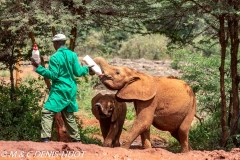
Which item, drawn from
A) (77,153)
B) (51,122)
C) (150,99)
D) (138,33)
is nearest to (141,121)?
(150,99)

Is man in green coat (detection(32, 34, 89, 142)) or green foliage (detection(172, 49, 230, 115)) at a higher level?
man in green coat (detection(32, 34, 89, 142))

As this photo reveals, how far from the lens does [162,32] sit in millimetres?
12156

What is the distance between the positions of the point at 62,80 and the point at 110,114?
2.29 metres

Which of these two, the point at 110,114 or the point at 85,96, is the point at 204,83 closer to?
the point at 110,114

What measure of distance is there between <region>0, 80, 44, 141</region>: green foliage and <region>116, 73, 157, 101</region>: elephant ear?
11.8 ft

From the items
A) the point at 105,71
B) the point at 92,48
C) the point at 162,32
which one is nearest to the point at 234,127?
the point at 162,32

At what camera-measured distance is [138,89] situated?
372 inches

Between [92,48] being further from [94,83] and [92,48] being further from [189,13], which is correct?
[189,13]

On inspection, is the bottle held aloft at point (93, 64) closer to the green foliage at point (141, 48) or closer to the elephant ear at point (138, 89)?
the elephant ear at point (138, 89)

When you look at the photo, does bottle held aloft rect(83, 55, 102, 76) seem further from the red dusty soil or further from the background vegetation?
the background vegetation

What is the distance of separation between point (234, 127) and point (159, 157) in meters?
4.53

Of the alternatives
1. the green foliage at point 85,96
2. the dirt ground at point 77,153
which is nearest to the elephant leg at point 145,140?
the dirt ground at point 77,153

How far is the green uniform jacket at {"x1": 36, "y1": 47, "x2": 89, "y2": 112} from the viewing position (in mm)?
8148

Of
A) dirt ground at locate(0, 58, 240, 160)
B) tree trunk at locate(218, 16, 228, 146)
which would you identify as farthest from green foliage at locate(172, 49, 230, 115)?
dirt ground at locate(0, 58, 240, 160)
